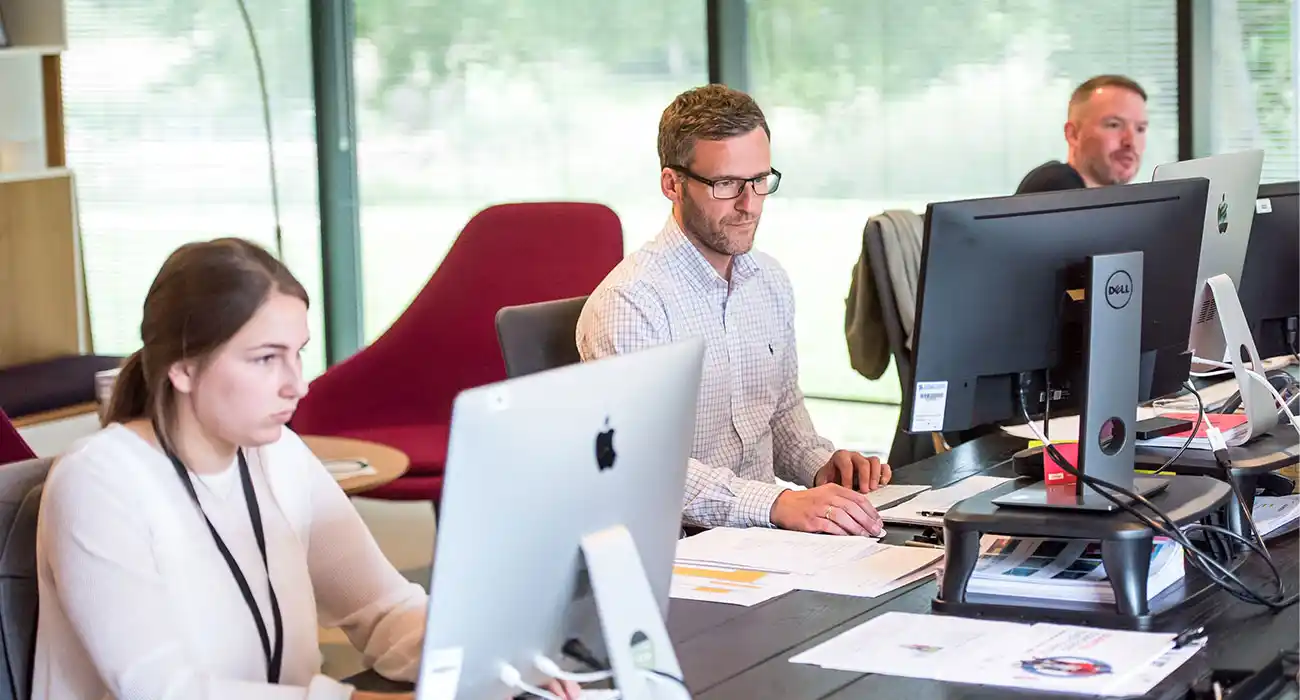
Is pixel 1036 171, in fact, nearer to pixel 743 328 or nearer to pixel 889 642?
pixel 743 328

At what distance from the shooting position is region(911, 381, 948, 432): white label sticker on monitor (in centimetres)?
200

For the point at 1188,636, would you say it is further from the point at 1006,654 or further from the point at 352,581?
the point at 352,581

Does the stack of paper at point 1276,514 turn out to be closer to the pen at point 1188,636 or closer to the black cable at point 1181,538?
the black cable at point 1181,538

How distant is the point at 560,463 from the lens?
1.42 m

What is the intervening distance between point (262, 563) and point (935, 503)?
100cm

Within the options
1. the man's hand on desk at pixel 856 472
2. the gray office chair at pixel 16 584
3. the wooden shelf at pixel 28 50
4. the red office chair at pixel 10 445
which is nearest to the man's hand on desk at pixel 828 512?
the man's hand on desk at pixel 856 472

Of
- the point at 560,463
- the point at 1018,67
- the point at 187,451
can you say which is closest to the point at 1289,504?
the point at 560,463

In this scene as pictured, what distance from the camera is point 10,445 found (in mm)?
2730

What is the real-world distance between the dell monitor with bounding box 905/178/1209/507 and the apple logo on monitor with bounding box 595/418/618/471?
61 centimetres

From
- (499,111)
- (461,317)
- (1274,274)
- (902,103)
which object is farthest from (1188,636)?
(499,111)

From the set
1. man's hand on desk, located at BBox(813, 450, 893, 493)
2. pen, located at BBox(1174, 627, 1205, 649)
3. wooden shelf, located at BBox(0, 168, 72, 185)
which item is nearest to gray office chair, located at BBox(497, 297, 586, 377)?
man's hand on desk, located at BBox(813, 450, 893, 493)

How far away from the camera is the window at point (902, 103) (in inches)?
196

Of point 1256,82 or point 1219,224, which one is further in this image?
point 1256,82

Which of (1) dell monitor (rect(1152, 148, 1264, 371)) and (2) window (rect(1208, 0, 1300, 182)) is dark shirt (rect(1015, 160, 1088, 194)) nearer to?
(2) window (rect(1208, 0, 1300, 182))
